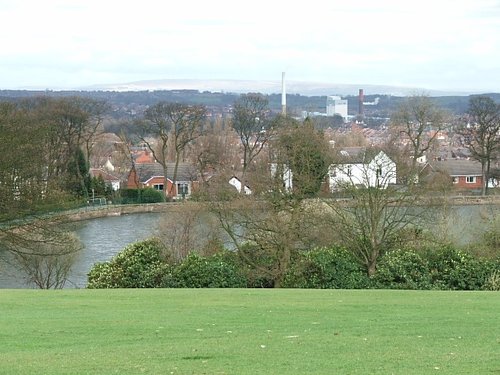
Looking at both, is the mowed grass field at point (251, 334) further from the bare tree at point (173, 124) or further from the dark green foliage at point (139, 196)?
the bare tree at point (173, 124)

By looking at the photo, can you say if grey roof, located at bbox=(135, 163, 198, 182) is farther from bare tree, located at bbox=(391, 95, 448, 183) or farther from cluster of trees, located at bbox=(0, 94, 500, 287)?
cluster of trees, located at bbox=(0, 94, 500, 287)

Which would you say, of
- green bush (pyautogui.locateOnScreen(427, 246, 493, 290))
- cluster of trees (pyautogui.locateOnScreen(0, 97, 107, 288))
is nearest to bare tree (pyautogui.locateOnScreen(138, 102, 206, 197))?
cluster of trees (pyautogui.locateOnScreen(0, 97, 107, 288))

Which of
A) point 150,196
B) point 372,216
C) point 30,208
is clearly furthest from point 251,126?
point 30,208

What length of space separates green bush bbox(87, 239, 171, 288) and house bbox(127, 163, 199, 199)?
1871 inches

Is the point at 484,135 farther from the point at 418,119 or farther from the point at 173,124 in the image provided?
Answer: the point at 173,124

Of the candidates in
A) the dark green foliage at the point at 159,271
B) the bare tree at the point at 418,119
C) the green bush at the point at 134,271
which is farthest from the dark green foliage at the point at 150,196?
the green bush at the point at 134,271

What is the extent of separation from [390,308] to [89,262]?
25819 mm

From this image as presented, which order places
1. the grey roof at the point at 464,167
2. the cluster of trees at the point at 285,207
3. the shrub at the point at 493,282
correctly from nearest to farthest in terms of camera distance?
the shrub at the point at 493,282
the cluster of trees at the point at 285,207
the grey roof at the point at 464,167

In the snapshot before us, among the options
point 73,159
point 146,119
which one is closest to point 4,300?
point 73,159

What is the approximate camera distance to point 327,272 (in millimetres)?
26672

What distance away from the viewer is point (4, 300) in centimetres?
1847

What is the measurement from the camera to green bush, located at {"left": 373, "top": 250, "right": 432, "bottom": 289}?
25578 millimetres

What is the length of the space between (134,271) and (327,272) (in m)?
6.51

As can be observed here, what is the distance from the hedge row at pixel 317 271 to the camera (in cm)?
2552
